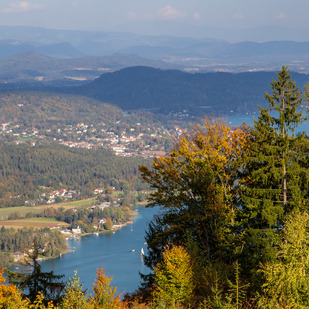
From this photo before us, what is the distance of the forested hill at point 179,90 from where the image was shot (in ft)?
535

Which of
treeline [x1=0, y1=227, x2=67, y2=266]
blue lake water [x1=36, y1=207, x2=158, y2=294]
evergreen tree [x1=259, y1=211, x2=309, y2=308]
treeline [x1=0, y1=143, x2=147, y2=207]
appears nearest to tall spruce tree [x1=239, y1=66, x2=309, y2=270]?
evergreen tree [x1=259, y1=211, x2=309, y2=308]

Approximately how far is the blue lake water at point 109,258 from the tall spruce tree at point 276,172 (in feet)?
63.7

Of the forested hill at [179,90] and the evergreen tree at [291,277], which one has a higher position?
the evergreen tree at [291,277]

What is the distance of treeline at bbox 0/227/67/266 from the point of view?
47.4m

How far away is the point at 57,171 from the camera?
92562 millimetres

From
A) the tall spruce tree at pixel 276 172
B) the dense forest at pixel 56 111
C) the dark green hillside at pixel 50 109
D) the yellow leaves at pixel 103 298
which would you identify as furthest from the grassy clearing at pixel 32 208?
the dark green hillside at pixel 50 109

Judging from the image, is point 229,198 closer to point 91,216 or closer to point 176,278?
point 176,278

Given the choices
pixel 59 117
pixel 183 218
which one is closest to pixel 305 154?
pixel 183 218

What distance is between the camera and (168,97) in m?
176

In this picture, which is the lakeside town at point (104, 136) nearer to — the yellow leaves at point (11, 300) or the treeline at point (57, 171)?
the treeline at point (57, 171)

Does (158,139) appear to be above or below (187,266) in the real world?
below

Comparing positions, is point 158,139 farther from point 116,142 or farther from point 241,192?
point 241,192

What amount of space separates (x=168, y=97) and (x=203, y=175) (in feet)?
536

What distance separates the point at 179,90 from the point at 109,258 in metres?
140
